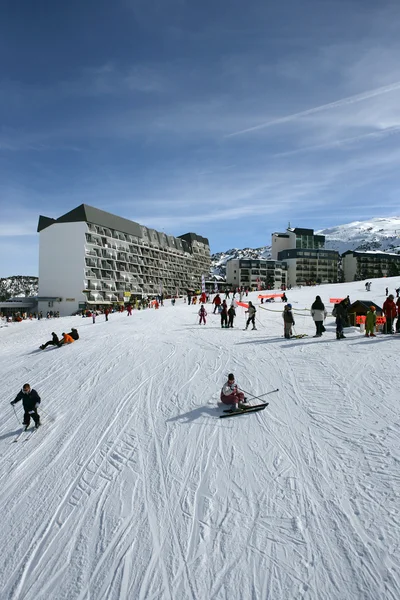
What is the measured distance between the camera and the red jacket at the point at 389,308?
15.0 meters

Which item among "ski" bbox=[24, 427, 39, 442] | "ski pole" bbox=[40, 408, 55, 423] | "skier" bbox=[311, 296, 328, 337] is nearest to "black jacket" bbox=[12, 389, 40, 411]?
"ski" bbox=[24, 427, 39, 442]

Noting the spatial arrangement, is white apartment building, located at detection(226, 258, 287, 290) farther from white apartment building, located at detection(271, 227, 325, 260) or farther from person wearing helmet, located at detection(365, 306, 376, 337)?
person wearing helmet, located at detection(365, 306, 376, 337)

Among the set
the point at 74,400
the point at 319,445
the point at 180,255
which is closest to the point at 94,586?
the point at 319,445

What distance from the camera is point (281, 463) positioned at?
637 cm

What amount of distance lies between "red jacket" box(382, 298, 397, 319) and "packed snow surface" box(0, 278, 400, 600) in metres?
4.18

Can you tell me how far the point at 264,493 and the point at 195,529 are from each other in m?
1.20

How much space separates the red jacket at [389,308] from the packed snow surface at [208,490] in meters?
4.18

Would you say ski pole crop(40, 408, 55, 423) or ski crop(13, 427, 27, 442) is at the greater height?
ski pole crop(40, 408, 55, 423)

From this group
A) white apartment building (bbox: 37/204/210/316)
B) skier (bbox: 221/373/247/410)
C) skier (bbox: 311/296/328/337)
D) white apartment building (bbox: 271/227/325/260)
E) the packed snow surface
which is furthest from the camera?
white apartment building (bbox: 271/227/325/260)

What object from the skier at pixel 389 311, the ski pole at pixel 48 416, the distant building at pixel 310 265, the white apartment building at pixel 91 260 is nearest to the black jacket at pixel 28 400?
the ski pole at pixel 48 416

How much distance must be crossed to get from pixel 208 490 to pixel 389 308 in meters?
12.3

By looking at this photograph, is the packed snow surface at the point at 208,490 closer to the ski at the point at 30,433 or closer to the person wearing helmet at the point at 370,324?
the ski at the point at 30,433

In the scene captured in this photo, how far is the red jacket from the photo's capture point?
15.0 meters

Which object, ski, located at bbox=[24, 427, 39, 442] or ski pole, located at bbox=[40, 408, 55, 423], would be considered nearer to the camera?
ski, located at bbox=[24, 427, 39, 442]
